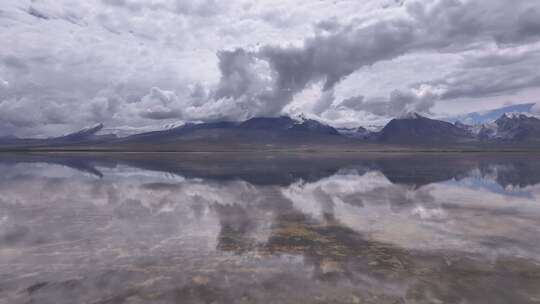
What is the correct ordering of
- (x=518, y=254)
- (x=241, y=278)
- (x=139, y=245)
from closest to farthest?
(x=241, y=278) → (x=518, y=254) → (x=139, y=245)

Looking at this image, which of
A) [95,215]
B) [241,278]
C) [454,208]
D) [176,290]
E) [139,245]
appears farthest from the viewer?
[454,208]

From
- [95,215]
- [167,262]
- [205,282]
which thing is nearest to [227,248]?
[167,262]

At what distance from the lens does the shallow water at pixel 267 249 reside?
10.8 meters

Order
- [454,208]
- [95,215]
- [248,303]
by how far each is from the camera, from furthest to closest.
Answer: [454,208], [95,215], [248,303]

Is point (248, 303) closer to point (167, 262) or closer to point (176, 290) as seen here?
point (176, 290)

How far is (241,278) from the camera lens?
11.8 m

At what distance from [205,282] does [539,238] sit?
1528 cm

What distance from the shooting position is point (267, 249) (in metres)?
14.9

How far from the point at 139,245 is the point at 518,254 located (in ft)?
49.7

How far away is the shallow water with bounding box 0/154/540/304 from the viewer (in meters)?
10.8

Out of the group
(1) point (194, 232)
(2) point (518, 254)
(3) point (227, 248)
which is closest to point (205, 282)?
(3) point (227, 248)

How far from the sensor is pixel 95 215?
21391 millimetres

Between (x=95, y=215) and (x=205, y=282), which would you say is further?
(x=95, y=215)

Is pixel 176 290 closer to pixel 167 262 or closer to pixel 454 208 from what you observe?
pixel 167 262
